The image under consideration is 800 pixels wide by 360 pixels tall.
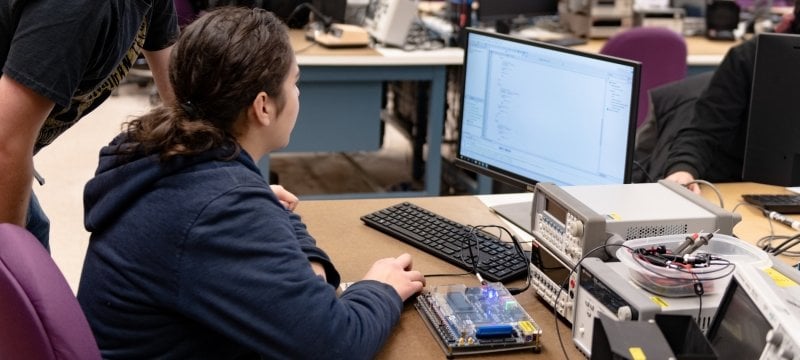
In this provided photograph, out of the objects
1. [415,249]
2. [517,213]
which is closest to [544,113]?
[517,213]

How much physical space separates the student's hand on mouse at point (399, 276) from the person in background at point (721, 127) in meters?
1.05

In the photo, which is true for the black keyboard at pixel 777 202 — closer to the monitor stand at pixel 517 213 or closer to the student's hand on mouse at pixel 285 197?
the monitor stand at pixel 517 213

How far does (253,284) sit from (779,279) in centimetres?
77

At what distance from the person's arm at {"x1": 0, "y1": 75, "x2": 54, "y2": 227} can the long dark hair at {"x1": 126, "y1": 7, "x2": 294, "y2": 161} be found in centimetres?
20

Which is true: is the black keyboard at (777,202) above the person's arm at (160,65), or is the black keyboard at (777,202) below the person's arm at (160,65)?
below

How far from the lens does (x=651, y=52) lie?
3.90 m

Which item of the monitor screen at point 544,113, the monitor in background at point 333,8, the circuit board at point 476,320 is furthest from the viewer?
the monitor in background at point 333,8

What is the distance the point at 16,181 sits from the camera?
1651mm

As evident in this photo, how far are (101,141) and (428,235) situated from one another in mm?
3451

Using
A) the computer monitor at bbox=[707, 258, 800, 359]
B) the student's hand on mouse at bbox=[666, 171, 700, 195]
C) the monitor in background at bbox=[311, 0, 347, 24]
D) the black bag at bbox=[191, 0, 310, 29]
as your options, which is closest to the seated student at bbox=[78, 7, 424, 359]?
the computer monitor at bbox=[707, 258, 800, 359]

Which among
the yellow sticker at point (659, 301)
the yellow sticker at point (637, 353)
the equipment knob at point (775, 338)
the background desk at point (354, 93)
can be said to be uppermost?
the equipment knob at point (775, 338)

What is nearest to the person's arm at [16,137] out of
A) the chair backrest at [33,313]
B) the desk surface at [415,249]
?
the chair backrest at [33,313]

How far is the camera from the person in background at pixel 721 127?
101 inches

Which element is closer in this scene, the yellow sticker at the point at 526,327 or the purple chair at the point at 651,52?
the yellow sticker at the point at 526,327
